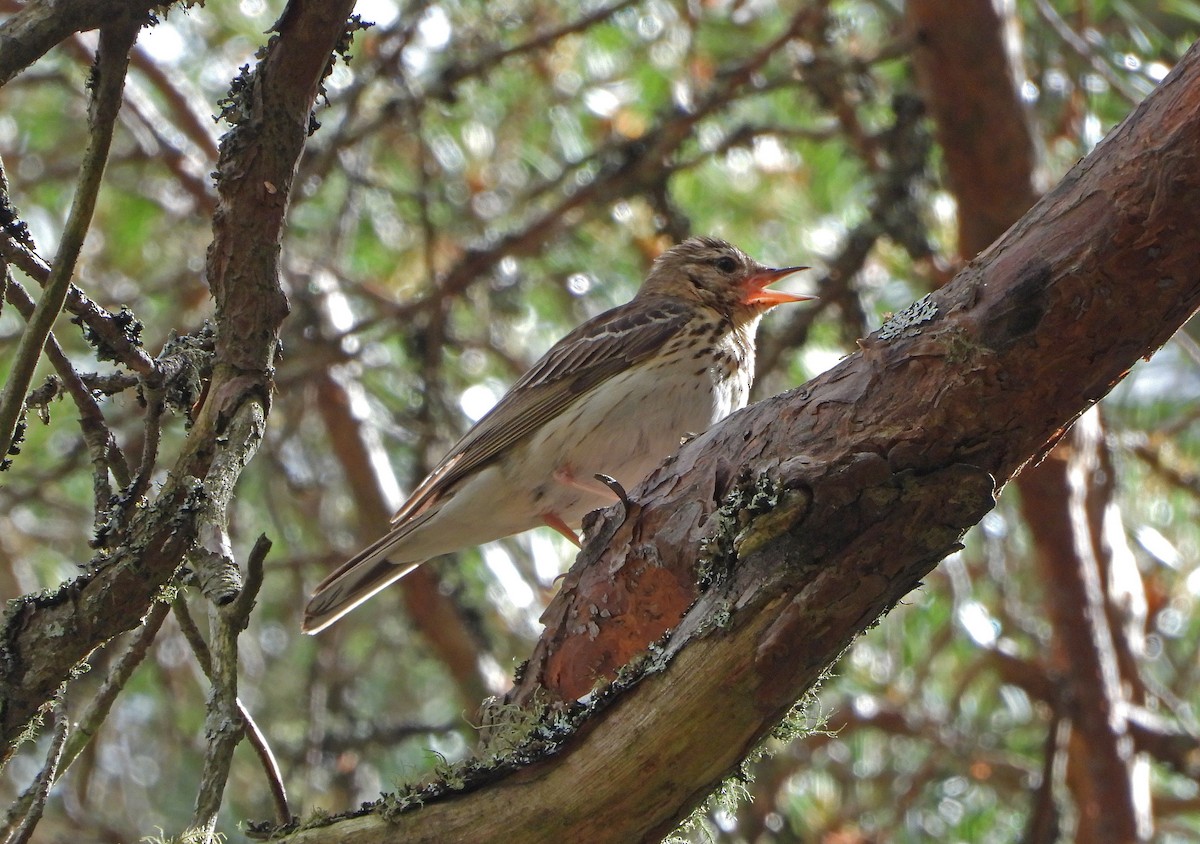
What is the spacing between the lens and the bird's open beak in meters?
5.52

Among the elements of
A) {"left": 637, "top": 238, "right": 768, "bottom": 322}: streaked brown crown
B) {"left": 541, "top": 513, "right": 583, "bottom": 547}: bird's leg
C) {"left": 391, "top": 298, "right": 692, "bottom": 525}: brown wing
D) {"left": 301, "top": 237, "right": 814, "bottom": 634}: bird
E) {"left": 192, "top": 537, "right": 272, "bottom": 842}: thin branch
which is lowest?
{"left": 192, "top": 537, "right": 272, "bottom": 842}: thin branch

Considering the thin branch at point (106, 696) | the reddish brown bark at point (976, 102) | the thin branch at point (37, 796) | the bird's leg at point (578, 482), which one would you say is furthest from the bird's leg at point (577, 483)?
the thin branch at point (37, 796)

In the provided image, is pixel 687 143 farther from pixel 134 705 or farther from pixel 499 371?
pixel 134 705

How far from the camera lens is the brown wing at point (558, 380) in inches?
191

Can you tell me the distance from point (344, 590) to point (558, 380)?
120cm

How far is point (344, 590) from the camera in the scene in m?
4.46

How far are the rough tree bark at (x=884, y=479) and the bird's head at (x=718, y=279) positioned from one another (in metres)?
2.85

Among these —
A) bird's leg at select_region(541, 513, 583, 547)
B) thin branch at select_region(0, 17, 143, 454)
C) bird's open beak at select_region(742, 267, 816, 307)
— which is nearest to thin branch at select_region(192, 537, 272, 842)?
thin branch at select_region(0, 17, 143, 454)

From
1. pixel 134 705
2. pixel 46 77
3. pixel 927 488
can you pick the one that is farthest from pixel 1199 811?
pixel 46 77

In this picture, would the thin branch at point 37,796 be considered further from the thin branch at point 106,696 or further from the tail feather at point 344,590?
the tail feather at point 344,590

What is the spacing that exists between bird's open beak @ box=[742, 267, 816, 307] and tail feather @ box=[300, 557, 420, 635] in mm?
1944

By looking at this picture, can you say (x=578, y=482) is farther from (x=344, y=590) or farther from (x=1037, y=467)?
(x=1037, y=467)

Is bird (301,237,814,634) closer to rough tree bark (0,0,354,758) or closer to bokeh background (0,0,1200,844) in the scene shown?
bokeh background (0,0,1200,844)

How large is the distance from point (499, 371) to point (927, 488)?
5.18 m
